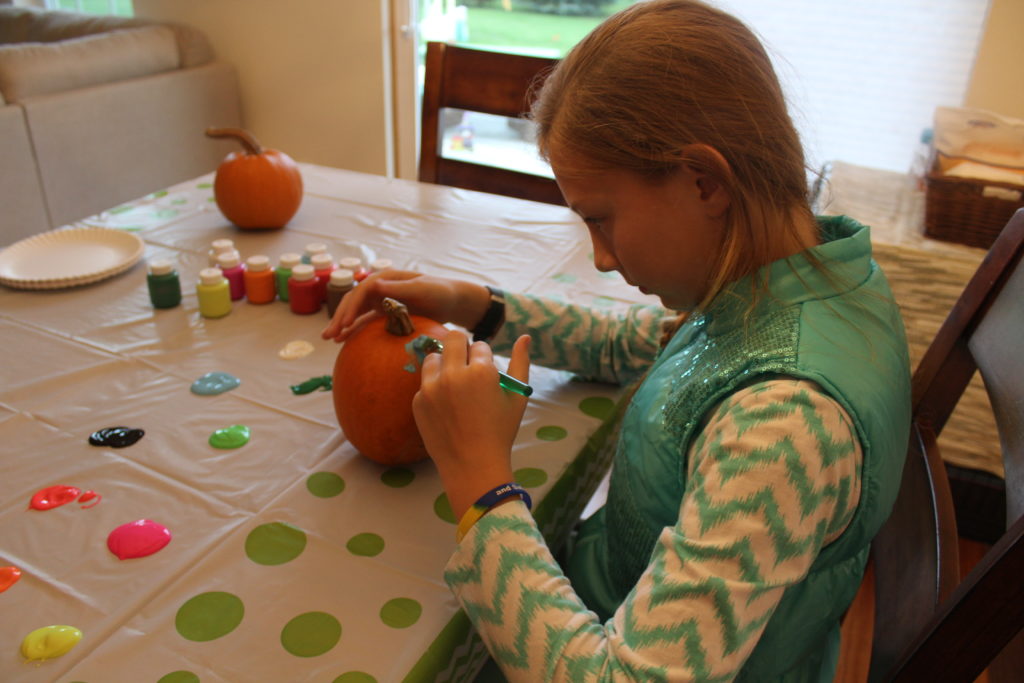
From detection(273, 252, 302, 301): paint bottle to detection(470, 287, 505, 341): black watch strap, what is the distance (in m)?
0.29

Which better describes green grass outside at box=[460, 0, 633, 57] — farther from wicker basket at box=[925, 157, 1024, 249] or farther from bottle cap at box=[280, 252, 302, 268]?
bottle cap at box=[280, 252, 302, 268]

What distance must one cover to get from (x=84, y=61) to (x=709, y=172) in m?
2.50

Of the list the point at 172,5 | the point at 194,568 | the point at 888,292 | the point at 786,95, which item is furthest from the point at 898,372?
the point at 172,5

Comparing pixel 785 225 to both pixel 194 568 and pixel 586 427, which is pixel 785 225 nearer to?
pixel 586 427

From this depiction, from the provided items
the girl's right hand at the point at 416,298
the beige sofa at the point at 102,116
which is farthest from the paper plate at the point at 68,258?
the beige sofa at the point at 102,116

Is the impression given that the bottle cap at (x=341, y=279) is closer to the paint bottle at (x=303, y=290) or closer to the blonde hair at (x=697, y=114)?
the paint bottle at (x=303, y=290)

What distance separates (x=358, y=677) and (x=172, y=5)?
320 centimetres

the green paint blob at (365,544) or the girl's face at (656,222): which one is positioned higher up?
the girl's face at (656,222)

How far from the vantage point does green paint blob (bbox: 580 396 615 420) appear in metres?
0.83

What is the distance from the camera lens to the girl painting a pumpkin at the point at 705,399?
48cm

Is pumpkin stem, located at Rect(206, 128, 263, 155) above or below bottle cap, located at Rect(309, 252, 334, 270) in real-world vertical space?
above

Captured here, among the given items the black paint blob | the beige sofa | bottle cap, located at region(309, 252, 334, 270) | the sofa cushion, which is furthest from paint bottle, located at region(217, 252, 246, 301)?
the sofa cushion

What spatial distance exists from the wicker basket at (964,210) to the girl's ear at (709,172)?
1309mm

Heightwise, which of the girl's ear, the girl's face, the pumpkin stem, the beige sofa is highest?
the girl's ear
